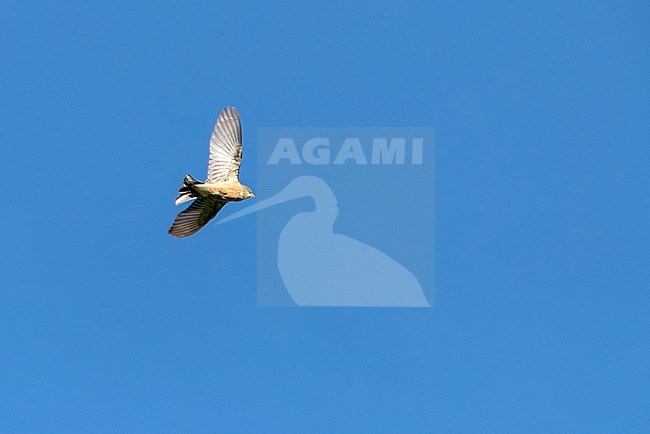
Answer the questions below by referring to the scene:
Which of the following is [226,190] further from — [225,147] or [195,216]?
[225,147]

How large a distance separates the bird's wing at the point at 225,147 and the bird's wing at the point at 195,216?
0.21 meters

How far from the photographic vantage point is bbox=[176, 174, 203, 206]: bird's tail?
655 centimetres

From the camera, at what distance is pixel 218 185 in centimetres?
686

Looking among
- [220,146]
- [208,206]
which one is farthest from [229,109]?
[208,206]

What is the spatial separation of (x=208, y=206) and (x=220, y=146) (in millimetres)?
526

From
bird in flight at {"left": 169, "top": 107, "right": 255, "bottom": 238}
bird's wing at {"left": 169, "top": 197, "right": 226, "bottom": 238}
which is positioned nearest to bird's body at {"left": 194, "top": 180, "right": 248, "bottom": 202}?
bird in flight at {"left": 169, "top": 107, "right": 255, "bottom": 238}

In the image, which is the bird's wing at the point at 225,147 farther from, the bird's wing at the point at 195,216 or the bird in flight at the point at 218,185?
the bird's wing at the point at 195,216

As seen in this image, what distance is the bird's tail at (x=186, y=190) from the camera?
6555mm

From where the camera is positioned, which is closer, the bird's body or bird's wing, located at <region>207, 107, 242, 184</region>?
the bird's body

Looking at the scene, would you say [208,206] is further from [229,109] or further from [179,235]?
[229,109]

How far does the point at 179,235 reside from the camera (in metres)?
6.93

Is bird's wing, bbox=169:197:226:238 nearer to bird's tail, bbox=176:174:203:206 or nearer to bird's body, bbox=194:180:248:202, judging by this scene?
bird's body, bbox=194:180:248:202

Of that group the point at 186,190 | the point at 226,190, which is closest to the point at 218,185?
the point at 226,190

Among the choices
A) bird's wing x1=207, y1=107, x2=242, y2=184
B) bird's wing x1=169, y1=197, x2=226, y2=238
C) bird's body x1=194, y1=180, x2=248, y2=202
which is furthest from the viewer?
bird's wing x1=207, y1=107, x2=242, y2=184
